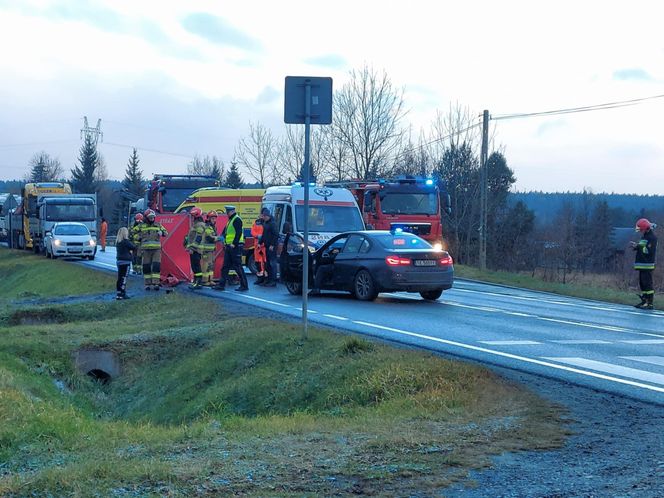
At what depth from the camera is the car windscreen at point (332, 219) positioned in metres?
23.9

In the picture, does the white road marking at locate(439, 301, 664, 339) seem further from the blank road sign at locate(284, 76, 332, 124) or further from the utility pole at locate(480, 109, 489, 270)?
the utility pole at locate(480, 109, 489, 270)

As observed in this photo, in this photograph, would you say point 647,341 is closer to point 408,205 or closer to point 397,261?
point 397,261

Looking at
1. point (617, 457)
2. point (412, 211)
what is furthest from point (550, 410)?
point (412, 211)

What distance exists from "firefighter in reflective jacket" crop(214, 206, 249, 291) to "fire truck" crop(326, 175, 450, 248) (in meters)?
11.5

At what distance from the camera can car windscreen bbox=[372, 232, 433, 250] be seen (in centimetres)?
1870

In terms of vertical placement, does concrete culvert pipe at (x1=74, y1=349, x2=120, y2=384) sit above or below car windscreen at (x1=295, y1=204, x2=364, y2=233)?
below

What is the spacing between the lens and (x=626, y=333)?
46.0ft

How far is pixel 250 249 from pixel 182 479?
21.7m

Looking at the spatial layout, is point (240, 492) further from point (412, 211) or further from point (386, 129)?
point (386, 129)

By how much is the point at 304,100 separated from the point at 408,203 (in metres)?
21.9

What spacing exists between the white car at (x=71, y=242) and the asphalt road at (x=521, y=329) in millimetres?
19139

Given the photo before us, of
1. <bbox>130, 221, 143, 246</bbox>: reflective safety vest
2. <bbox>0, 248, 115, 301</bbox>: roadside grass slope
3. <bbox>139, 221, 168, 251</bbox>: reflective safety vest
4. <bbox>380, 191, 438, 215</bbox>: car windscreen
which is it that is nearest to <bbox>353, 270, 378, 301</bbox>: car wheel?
<bbox>139, 221, 168, 251</bbox>: reflective safety vest

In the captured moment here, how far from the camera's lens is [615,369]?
10.2m

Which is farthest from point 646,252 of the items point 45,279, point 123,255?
point 45,279
